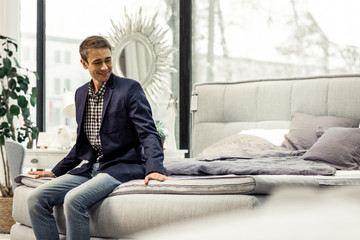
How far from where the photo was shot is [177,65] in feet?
15.4

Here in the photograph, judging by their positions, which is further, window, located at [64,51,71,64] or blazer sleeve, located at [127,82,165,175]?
window, located at [64,51,71,64]

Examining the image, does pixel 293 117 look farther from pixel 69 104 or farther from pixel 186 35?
pixel 69 104

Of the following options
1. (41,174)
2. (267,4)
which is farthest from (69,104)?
(41,174)

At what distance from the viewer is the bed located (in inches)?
74.1

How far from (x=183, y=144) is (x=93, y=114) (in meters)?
2.34

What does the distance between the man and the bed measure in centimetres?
10

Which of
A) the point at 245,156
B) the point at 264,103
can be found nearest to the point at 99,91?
the point at 245,156

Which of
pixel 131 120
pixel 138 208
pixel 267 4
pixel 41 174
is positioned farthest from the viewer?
pixel 267 4

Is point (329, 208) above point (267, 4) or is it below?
below

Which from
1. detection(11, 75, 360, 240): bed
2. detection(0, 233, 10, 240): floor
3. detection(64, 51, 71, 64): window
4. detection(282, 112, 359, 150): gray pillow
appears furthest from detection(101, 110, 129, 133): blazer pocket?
detection(64, 51, 71, 64): window

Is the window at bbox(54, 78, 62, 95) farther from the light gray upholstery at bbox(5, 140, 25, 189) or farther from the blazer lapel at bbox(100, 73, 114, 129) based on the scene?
the blazer lapel at bbox(100, 73, 114, 129)

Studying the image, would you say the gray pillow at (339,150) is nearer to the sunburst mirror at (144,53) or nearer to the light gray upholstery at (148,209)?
the light gray upholstery at (148,209)

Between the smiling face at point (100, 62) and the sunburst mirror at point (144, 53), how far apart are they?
2.30 meters

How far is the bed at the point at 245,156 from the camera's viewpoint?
6.18ft
